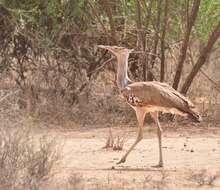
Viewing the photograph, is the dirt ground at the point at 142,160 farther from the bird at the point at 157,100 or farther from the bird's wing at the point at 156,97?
the bird's wing at the point at 156,97

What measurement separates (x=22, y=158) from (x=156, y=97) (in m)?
2.44

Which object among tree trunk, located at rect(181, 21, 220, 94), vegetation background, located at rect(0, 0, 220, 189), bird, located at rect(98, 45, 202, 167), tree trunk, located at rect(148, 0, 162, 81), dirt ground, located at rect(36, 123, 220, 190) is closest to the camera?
dirt ground, located at rect(36, 123, 220, 190)

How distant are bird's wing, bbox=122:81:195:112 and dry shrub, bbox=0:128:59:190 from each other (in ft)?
6.31

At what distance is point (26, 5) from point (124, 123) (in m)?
3.02

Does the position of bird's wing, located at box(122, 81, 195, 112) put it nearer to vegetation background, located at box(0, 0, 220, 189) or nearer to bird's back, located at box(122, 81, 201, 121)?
bird's back, located at box(122, 81, 201, 121)

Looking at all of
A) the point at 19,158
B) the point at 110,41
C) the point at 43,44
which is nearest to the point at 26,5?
the point at 43,44

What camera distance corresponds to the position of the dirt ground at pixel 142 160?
8141 mm

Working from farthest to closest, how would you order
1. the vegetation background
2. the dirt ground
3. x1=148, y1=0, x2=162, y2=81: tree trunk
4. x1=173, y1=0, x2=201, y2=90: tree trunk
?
the vegetation background → x1=148, y1=0, x2=162, y2=81: tree trunk → x1=173, y1=0, x2=201, y2=90: tree trunk → the dirt ground

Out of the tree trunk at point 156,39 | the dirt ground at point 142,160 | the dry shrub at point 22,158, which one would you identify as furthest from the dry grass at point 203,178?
the tree trunk at point 156,39

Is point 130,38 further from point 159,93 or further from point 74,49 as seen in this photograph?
point 159,93

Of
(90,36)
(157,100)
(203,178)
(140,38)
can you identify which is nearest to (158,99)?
(157,100)

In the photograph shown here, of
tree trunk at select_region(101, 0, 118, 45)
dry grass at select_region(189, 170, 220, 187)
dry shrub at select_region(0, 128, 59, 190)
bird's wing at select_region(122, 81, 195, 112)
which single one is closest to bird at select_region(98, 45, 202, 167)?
bird's wing at select_region(122, 81, 195, 112)

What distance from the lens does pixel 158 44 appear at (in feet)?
47.3

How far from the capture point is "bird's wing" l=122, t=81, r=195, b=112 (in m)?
9.34
